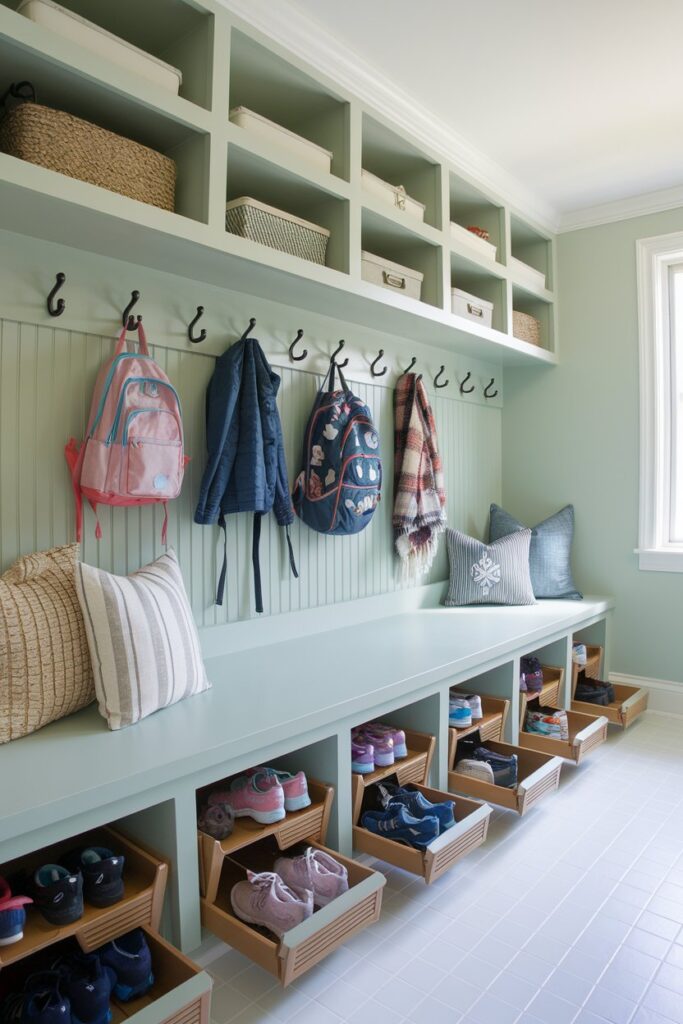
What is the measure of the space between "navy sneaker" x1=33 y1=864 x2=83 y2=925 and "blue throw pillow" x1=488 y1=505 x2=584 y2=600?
249cm

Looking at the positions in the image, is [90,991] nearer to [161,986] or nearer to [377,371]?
[161,986]

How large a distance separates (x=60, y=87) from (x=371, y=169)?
1.39m

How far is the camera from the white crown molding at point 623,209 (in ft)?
10.5

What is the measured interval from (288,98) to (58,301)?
1013 millimetres

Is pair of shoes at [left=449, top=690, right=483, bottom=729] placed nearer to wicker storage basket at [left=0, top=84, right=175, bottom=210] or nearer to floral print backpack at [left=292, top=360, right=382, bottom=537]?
floral print backpack at [left=292, top=360, right=382, bottom=537]

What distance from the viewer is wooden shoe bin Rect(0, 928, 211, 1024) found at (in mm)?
1120

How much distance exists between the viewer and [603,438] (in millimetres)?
3443

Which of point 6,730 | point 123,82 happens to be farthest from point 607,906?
point 123,82

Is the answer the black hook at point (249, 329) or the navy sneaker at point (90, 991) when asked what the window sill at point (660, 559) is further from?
the navy sneaker at point (90, 991)

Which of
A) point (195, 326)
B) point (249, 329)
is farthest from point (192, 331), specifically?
point (249, 329)

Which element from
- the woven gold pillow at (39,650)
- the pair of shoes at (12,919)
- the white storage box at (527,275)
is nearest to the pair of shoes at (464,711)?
the woven gold pillow at (39,650)

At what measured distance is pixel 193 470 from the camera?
2.11m

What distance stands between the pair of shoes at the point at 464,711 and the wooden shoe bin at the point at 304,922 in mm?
685

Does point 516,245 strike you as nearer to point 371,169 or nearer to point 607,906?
point 371,169
